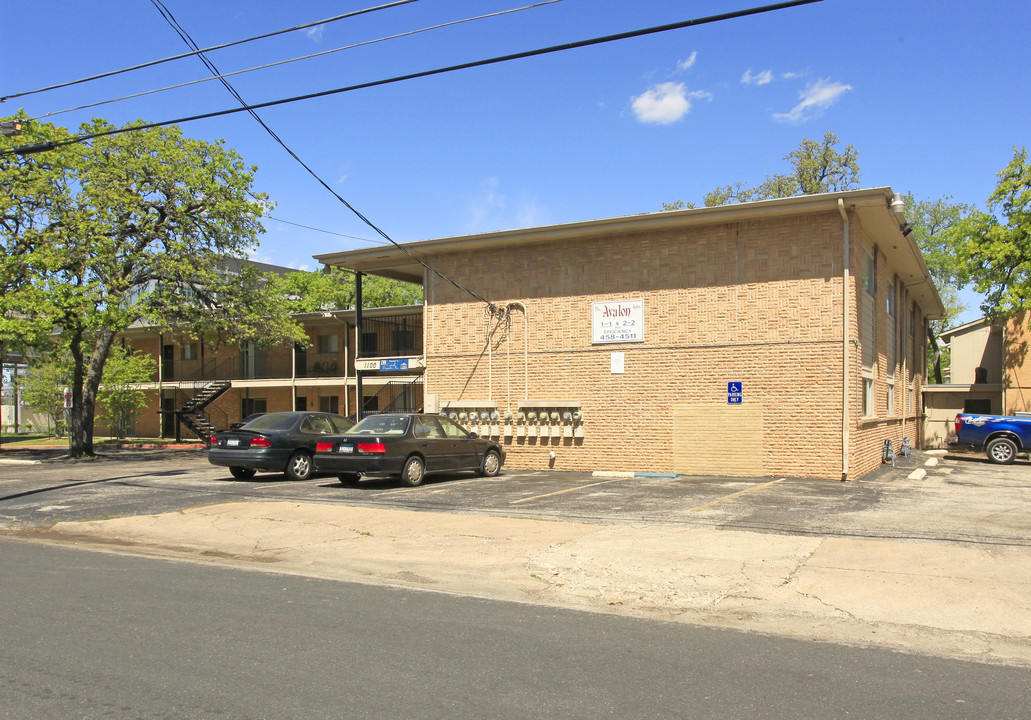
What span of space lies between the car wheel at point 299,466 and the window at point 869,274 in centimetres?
1333

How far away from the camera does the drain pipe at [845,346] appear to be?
17.0 metres

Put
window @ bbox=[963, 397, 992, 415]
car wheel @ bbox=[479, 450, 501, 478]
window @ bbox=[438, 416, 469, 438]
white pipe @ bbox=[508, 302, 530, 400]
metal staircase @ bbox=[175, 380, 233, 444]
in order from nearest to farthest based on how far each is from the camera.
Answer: window @ bbox=[438, 416, 469, 438]
car wheel @ bbox=[479, 450, 501, 478]
white pipe @ bbox=[508, 302, 530, 400]
window @ bbox=[963, 397, 992, 415]
metal staircase @ bbox=[175, 380, 233, 444]

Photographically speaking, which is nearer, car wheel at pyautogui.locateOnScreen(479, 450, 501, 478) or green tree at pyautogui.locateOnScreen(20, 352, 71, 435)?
car wheel at pyautogui.locateOnScreen(479, 450, 501, 478)

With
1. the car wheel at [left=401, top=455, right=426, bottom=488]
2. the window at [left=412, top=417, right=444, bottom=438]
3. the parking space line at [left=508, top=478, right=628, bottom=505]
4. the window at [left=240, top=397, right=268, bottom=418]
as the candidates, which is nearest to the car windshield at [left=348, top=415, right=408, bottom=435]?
the window at [left=412, top=417, right=444, bottom=438]

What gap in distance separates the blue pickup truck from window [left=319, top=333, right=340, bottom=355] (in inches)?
1020

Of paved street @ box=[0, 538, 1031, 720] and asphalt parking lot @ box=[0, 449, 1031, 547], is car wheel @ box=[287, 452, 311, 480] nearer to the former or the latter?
asphalt parking lot @ box=[0, 449, 1031, 547]

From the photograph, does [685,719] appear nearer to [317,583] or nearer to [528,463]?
[317,583]

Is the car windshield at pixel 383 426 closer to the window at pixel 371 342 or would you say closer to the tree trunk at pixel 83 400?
the tree trunk at pixel 83 400

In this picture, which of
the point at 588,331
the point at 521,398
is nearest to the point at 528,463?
the point at 521,398

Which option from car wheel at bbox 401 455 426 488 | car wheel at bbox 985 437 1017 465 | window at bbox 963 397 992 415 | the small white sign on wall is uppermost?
the small white sign on wall

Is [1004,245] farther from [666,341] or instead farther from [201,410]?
[201,410]

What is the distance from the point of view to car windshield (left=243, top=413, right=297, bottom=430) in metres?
17.9

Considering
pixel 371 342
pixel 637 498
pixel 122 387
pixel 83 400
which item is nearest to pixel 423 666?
pixel 637 498

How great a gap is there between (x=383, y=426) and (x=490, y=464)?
344 cm
